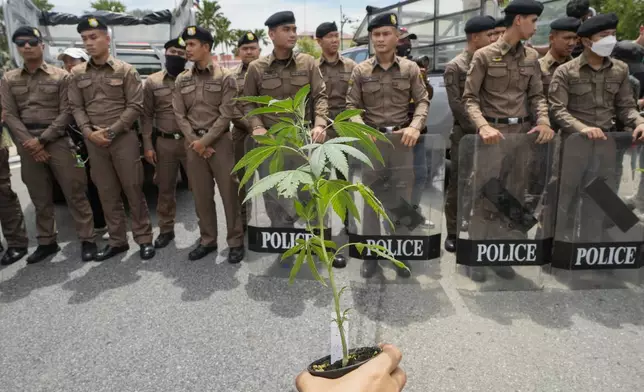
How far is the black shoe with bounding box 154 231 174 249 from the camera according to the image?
13.5 feet

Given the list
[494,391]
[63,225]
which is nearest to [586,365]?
[494,391]

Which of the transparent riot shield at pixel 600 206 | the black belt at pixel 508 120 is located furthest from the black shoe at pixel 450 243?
the black belt at pixel 508 120

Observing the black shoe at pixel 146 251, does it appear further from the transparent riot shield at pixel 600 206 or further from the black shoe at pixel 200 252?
the transparent riot shield at pixel 600 206

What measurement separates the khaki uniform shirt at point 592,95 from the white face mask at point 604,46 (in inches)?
3.9

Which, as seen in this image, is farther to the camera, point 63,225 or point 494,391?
point 63,225

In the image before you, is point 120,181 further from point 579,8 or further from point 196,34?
point 579,8

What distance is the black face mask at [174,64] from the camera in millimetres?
4047

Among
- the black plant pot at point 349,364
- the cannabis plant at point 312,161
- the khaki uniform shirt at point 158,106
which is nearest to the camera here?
the cannabis plant at point 312,161

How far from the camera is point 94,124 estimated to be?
12.1 ft

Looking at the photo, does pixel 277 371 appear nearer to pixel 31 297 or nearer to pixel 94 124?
pixel 31 297

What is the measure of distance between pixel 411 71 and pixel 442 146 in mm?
613

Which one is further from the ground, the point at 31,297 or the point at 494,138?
the point at 494,138

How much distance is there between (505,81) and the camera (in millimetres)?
3184

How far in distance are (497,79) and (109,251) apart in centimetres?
325
